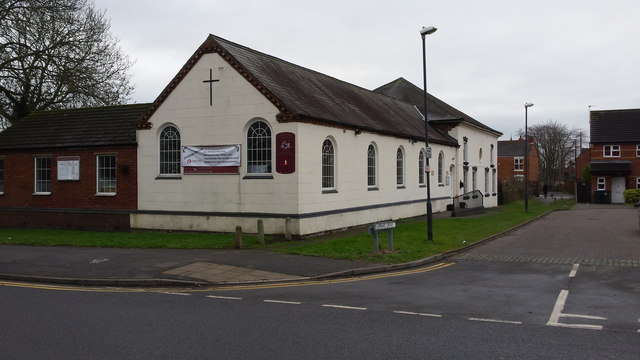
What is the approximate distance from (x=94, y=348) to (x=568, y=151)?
3761 inches

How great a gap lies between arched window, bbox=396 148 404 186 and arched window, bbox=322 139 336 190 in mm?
7282

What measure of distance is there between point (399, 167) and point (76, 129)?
51.5 feet

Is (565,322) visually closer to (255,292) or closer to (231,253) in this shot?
(255,292)

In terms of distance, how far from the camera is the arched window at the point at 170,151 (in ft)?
68.8

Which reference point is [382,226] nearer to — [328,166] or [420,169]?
[328,166]

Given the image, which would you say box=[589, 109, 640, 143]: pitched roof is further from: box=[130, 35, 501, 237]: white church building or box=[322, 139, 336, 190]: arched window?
box=[322, 139, 336, 190]: arched window

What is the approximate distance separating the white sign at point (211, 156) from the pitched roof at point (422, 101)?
20458 mm

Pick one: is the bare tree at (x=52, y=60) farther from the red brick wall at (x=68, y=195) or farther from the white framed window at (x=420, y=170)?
the white framed window at (x=420, y=170)

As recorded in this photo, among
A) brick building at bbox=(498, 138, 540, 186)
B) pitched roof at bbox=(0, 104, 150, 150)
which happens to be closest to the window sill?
pitched roof at bbox=(0, 104, 150, 150)

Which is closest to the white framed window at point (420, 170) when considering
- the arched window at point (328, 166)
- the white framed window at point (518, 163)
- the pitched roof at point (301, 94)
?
the pitched roof at point (301, 94)

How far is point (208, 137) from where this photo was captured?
20031 millimetres

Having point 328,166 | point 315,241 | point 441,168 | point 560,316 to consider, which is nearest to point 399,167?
point 441,168

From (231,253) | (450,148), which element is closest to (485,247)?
(231,253)

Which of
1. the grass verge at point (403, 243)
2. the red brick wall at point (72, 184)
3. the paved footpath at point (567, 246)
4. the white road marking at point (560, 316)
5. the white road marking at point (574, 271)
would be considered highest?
the red brick wall at point (72, 184)
